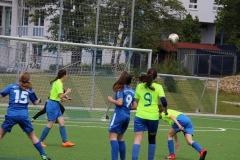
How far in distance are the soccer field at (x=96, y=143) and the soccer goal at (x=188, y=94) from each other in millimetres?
6328

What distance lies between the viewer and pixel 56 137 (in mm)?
14234

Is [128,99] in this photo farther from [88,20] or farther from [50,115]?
[88,20]

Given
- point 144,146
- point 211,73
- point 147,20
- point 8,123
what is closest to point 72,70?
point 144,146

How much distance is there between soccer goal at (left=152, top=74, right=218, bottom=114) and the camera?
85.5 ft

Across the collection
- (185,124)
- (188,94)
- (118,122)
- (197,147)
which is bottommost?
(188,94)

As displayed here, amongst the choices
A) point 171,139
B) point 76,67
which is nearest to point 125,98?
point 171,139

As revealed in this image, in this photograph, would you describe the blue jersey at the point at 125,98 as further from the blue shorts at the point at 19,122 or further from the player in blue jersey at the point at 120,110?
the blue shorts at the point at 19,122

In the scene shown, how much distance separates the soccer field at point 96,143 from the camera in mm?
11500

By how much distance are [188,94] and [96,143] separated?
1342 cm

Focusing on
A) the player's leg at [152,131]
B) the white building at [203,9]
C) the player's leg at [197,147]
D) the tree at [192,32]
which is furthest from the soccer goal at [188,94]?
the white building at [203,9]

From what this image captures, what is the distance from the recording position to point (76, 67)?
18.7 metres

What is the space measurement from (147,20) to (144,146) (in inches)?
1155

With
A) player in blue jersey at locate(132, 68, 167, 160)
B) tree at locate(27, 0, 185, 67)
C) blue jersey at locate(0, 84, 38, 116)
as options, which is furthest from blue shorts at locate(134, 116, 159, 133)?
tree at locate(27, 0, 185, 67)

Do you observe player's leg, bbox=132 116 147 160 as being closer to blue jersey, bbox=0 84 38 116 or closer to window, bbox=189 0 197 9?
blue jersey, bbox=0 84 38 116
